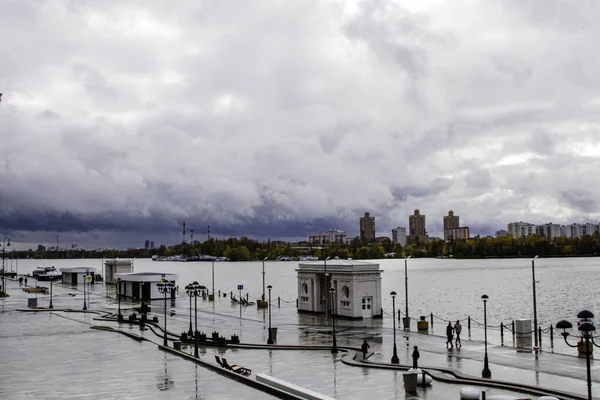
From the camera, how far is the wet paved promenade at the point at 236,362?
2720cm

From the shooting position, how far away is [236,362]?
35.7 m

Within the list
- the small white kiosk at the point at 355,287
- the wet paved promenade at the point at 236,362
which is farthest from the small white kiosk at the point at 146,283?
the small white kiosk at the point at 355,287

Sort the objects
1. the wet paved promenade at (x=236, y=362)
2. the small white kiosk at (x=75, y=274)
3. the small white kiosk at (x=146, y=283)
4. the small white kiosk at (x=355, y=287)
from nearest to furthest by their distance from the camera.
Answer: the wet paved promenade at (x=236, y=362) → the small white kiosk at (x=355, y=287) → the small white kiosk at (x=146, y=283) → the small white kiosk at (x=75, y=274)

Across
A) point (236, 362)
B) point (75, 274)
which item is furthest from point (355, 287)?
point (75, 274)

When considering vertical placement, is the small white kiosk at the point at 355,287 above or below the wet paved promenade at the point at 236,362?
above

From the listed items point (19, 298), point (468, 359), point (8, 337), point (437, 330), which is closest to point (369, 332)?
point (437, 330)

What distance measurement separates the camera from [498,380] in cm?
2875

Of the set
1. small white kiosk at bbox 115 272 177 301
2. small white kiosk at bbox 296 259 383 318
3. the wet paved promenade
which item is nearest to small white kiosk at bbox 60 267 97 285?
small white kiosk at bbox 115 272 177 301

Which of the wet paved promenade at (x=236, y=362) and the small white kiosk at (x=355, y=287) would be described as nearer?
the wet paved promenade at (x=236, y=362)

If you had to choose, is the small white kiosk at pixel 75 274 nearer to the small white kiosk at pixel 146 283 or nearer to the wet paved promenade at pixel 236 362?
the small white kiosk at pixel 146 283

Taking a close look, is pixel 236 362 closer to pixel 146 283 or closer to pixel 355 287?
pixel 355 287

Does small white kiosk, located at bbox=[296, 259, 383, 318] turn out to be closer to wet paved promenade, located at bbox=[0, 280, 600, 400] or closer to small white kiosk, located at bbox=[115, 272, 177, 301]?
wet paved promenade, located at bbox=[0, 280, 600, 400]

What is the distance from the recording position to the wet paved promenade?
27.2 meters

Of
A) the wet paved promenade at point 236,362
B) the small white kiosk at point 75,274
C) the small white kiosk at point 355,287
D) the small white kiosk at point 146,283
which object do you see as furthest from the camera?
the small white kiosk at point 75,274
